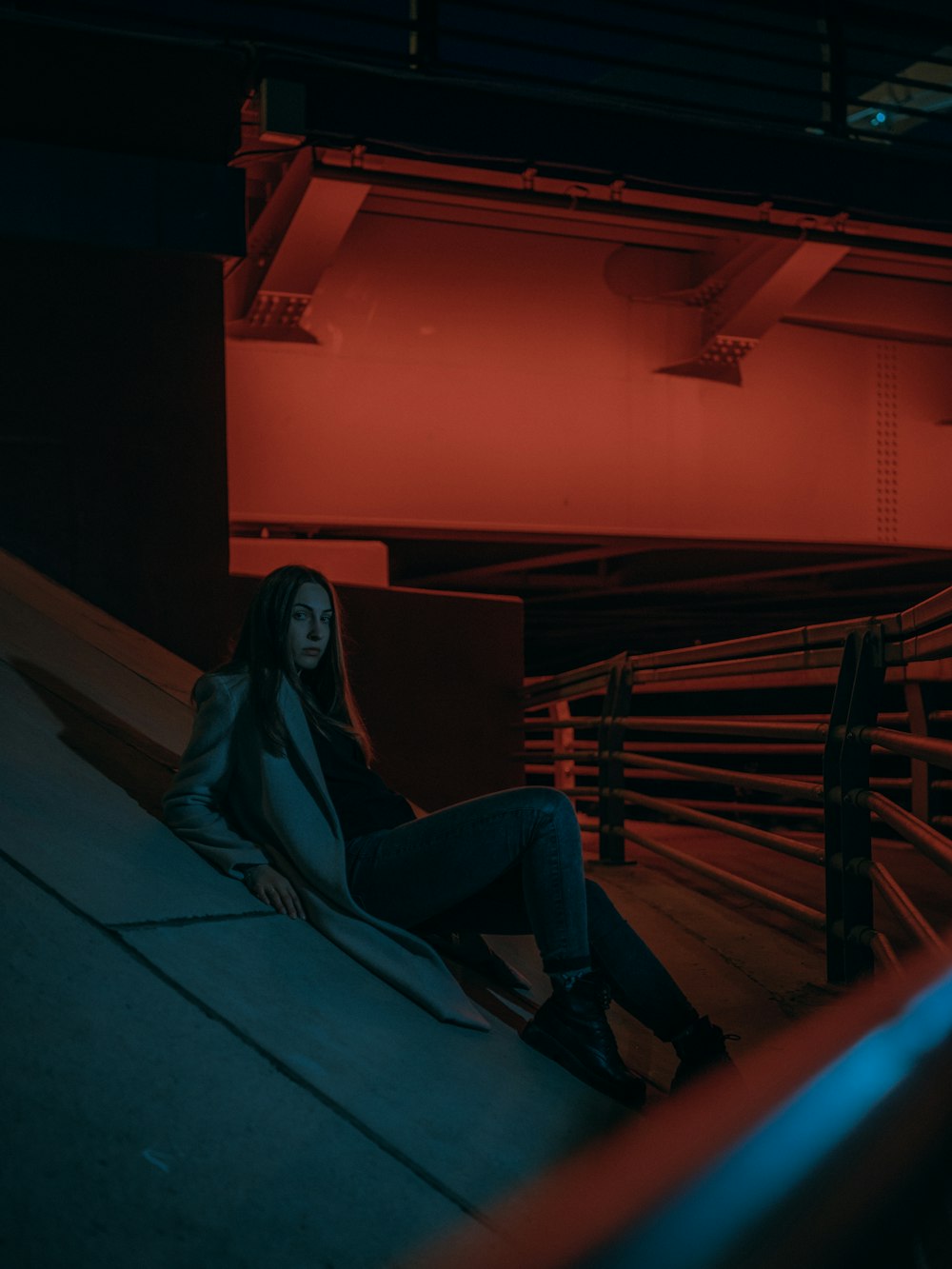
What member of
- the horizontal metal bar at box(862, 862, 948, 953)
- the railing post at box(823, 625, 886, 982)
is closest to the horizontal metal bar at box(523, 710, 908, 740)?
the railing post at box(823, 625, 886, 982)

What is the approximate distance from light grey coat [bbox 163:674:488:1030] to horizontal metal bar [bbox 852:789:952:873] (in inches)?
45.6

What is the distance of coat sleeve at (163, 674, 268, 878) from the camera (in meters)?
3.10

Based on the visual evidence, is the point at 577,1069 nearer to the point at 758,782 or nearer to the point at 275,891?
the point at 275,891

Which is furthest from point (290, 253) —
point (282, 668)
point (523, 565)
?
point (282, 668)

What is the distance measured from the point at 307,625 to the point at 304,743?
358 millimetres

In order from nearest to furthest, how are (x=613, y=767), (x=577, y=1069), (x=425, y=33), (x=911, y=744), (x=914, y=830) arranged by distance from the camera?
(x=577, y=1069) → (x=911, y=744) → (x=914, y=830) → (x=613, y=767) → (x=425, y=33)

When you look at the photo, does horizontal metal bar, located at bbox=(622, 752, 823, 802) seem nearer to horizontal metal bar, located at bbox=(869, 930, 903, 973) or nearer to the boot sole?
horizontal metal bar, located at bbox=(869, 930, 903, 973)

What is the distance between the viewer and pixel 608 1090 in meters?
2.79

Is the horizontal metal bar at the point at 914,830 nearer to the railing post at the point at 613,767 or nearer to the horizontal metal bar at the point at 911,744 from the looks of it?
the horizontal metal bar at the point at 911,744

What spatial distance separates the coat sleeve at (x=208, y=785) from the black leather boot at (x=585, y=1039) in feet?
2.78

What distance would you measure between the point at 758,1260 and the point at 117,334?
6906mm

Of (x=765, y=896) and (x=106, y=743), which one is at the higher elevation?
(x=106, y=743)

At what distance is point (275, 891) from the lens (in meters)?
2.99

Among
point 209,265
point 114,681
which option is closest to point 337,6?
point 209,265
